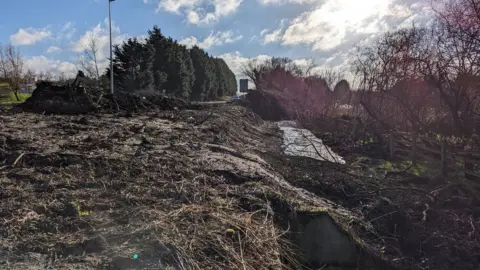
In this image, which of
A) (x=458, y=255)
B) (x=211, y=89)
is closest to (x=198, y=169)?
(x=458, y=255)

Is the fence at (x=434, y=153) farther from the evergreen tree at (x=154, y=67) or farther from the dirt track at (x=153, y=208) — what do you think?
the evergreen tree at (x=154, y=67)

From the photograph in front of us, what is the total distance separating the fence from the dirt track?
9.85 ft

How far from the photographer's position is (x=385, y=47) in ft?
51.6

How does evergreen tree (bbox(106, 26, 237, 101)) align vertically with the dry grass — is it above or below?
above

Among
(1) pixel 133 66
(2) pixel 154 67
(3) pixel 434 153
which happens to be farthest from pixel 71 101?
(2) pixel 154 67

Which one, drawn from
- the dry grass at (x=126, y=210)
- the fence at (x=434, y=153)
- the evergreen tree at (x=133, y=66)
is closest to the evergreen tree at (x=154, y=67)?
the evergreen tree at (x=133, y=66)

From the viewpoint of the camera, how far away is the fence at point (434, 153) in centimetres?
940

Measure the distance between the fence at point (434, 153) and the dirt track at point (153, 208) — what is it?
300cm

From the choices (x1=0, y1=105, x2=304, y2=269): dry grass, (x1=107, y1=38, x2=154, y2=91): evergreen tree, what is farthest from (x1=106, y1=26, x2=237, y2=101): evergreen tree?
(x1=0, y1=105, x2=304, y2=269): dry grass

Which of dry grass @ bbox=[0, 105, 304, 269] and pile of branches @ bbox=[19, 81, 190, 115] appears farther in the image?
pile of branches @ bbox=[19, 81, 190, 115]

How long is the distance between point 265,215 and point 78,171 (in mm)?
3212

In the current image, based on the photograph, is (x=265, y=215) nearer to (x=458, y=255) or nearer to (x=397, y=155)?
(x=458, y=255)

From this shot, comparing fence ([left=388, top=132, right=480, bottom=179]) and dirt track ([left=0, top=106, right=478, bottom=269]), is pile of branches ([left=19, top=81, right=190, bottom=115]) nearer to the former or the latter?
dirt track ([left=0, top=106, right=478, bottom=269])

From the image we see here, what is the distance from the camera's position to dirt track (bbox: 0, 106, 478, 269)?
351 centimetres
